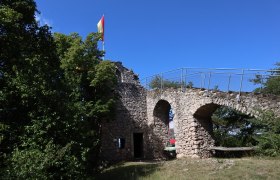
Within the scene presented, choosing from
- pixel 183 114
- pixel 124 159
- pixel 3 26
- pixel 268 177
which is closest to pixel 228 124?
pixel 183 114

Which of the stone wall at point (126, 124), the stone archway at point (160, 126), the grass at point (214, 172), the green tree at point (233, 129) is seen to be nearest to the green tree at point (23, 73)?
the grass at point (214, 172)

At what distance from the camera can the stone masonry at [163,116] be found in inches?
527

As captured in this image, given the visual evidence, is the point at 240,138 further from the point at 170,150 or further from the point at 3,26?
the point at 3,26

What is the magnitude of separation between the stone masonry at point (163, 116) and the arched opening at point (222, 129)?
0.05m

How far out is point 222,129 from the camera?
71.8ft

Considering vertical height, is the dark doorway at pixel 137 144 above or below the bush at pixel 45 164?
below

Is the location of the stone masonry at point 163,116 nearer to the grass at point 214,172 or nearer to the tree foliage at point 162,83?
the tree foliage at point 162,83

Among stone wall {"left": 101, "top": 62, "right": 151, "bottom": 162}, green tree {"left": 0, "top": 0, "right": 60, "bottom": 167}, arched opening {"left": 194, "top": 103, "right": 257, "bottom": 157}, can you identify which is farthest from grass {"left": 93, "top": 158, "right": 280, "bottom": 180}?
stone wall {"left": 101, "top": 62, "right": 151, "bottom": 162}

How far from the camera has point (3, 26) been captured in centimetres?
768

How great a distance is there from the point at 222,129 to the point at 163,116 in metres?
5.18

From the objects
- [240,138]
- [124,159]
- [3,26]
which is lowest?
[124,159]

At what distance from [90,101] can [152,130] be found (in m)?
5.78

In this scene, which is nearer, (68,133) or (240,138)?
(68,133)

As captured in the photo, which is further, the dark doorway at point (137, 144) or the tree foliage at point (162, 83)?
the dark doorway at point (137, 144)
